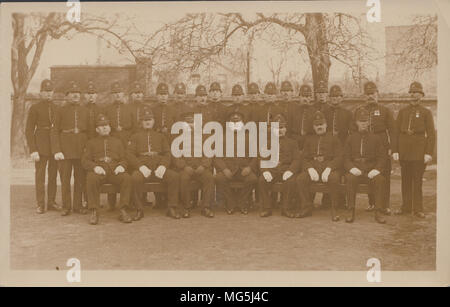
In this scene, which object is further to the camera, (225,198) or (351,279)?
(225,198)

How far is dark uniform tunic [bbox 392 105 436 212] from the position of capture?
4473 mm

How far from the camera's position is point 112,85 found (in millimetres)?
4625

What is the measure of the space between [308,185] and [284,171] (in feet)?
0.84

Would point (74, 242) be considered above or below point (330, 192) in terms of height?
below

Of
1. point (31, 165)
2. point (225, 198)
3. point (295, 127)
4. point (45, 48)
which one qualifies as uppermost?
point (45, 48)

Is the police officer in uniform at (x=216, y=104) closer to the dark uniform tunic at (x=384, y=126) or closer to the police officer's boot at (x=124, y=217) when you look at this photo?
the police officer's boot at (x=124, y=217)

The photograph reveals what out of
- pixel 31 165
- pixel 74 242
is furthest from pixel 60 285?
pixel 31 165

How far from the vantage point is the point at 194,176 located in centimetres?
459

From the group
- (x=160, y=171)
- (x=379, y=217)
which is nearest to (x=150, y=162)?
(x=160, y=171)

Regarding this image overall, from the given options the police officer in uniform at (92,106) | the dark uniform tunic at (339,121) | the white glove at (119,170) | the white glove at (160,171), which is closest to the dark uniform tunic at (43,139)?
the police officer in uniform at (92,106)

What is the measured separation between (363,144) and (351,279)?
3.97 ft

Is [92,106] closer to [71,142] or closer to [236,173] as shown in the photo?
[71,142]

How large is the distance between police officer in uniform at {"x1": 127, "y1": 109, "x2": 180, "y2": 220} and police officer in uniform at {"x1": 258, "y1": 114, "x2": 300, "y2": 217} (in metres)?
0.80

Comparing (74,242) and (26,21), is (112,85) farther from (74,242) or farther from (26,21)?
(74,242)
